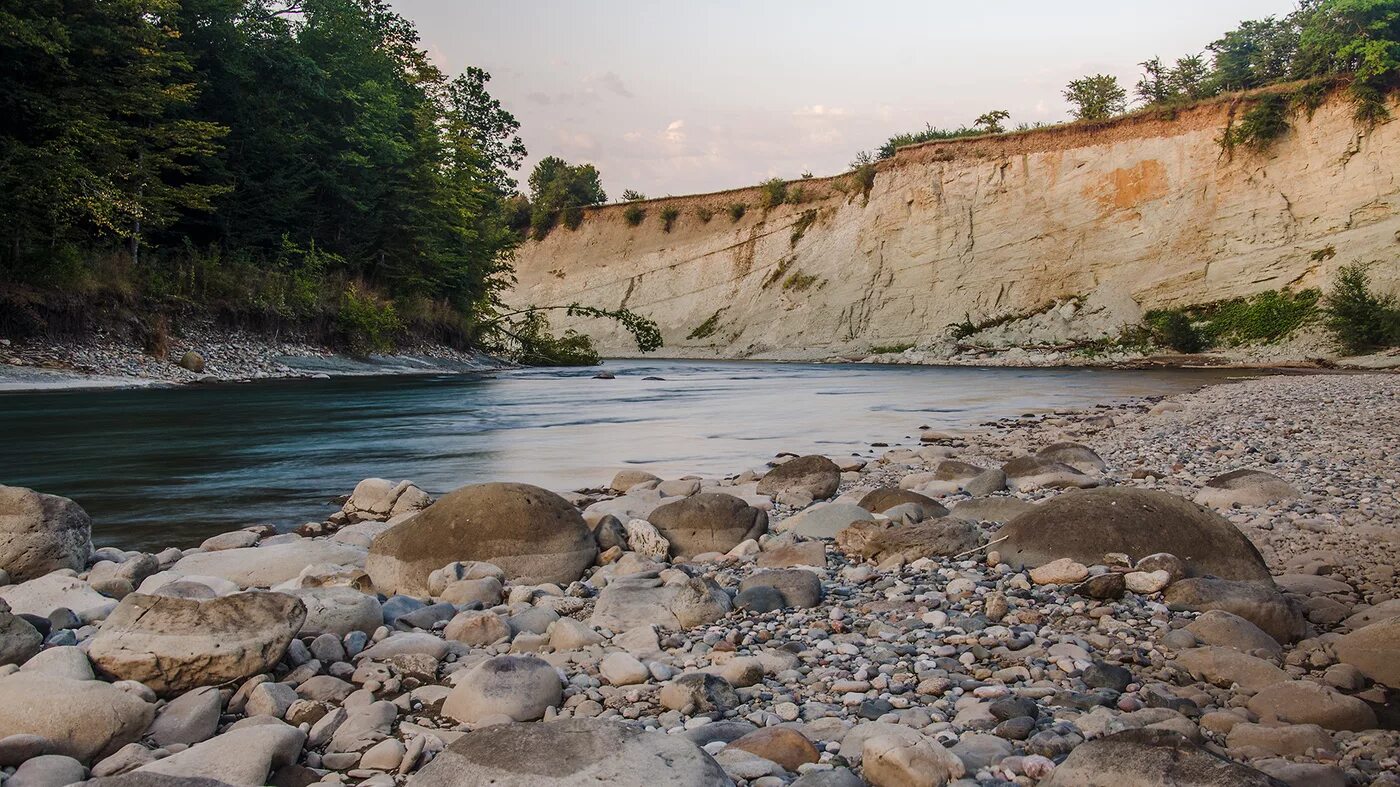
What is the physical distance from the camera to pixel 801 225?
1753 inches

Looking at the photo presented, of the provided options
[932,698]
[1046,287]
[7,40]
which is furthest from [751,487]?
[1046,287]

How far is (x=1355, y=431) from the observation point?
29.6ft

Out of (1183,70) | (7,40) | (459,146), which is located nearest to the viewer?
(7,40)

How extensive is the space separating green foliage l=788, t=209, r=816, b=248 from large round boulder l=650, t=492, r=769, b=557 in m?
39.9

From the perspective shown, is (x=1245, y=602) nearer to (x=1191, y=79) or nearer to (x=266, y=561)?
(x=266, y=561)

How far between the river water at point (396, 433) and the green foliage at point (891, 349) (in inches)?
569

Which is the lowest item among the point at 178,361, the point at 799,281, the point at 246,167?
the point at 178,361

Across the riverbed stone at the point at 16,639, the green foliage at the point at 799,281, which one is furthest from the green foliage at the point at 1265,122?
the riverbed stone at the point at 16,639

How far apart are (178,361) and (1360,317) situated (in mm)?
29424

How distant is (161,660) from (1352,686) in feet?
12.1

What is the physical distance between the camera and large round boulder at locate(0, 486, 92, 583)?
4.12 m

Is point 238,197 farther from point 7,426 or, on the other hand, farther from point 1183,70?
point 1183,70

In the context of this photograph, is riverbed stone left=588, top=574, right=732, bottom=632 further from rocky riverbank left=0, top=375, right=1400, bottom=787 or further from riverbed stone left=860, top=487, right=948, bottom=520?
riverbed stone left=860, top=487, right=948, bottom=520

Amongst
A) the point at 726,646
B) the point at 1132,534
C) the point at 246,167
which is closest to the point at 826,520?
the point at 1132,534
